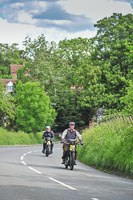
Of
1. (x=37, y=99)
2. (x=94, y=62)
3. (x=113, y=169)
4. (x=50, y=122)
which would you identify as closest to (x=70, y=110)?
(x=50, y=122)

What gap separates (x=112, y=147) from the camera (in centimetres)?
2023

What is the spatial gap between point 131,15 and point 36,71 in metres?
19.3

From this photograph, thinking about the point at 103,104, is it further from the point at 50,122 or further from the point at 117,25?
the point at 50,122

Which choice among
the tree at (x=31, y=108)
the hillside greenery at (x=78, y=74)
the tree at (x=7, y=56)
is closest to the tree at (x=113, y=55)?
the hillside greenery at (x=78, y=74)

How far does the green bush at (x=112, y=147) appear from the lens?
1812cm

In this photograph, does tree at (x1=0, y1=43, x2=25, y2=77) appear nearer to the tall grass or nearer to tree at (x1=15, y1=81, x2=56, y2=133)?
tree at (x1=15, y1=81, x2=56, y2=133)

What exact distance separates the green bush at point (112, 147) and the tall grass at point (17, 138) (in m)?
27.1

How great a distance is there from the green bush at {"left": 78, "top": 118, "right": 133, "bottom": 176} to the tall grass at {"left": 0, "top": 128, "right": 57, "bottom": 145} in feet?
88.8

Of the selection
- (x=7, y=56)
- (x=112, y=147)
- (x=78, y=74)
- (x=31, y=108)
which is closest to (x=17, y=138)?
(x=31, y=108)

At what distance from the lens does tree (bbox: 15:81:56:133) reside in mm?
66812

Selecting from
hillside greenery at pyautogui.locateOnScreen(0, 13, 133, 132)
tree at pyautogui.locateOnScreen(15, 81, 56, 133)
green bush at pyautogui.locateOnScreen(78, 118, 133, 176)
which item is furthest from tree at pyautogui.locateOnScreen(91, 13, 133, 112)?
green bush at pyautogui.locateOnScreen(78, 118, 133, 176)

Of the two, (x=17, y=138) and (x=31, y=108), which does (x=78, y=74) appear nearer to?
(x=31, y=108)

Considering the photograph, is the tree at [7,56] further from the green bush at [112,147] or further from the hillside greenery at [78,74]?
the green bush at [112,147]

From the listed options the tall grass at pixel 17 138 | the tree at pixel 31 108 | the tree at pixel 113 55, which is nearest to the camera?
the tall grass at pixel 17 138
